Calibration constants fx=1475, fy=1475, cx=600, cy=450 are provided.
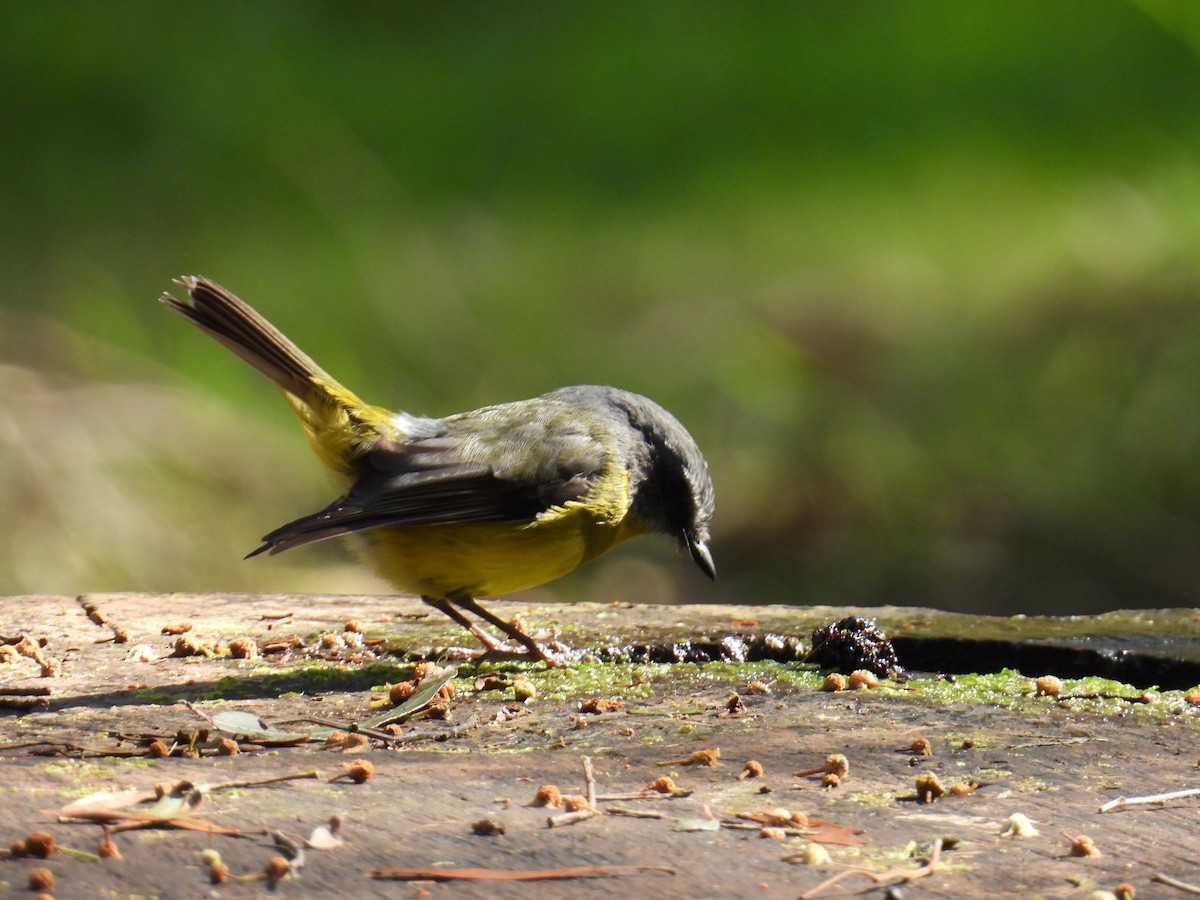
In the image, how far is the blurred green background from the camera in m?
8.04

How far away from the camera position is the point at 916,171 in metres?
10.4

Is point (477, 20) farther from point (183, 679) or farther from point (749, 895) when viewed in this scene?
point (749, 895)

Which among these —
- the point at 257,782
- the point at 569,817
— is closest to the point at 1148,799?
the point at 569,817

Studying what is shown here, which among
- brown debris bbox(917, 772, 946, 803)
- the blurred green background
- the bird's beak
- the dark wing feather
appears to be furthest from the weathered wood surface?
the blurred green background

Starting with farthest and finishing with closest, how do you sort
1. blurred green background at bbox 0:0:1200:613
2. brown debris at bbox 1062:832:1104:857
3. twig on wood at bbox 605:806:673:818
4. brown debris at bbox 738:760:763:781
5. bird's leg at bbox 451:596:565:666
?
1. blurred green background at bbox 0:0:1200:613
2. bird's leg at bbox 451:596:565:666
3. brown debris at bbox 738:760:763:781
4. twig on wood at bbox 605:806:673:818
5. brown debris at bbox 1062:832:1104:857

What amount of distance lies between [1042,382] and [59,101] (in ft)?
24.4

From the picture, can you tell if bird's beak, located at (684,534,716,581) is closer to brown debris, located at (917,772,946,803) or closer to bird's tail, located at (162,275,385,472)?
bird's tail, located at (162,275,385,472)

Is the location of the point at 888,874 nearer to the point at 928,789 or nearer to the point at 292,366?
the point at 928,789

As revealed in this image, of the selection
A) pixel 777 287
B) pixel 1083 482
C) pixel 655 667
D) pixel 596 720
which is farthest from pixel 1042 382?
pixel 596 720

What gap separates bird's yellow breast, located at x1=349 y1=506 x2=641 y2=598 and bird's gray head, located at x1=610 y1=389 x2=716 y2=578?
0.36m

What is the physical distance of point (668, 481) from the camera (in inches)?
178

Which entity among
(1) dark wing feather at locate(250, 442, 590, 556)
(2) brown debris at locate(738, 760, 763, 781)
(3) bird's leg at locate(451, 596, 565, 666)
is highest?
(1) dark wing feather at locate(250, 442, 590, 556)

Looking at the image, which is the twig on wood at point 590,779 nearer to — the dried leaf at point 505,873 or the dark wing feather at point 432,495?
the dried leaf at point 505,873

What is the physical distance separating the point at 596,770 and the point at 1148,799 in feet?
3.08
